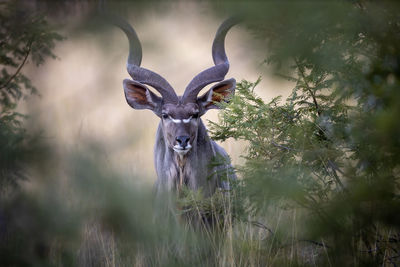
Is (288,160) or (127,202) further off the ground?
(288,160)

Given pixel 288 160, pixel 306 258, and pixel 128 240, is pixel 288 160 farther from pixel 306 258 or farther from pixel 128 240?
pixel 128 240

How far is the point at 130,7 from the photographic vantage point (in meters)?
1.99

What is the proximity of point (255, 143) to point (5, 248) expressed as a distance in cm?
268

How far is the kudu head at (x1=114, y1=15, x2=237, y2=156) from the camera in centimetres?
573

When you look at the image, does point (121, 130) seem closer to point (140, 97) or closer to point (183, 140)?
point (183, 140)

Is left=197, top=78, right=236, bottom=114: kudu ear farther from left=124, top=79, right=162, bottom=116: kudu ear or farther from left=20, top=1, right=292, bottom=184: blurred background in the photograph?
left=20, top=1, right=292, bottom=184: blurred background

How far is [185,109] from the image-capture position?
5.82m

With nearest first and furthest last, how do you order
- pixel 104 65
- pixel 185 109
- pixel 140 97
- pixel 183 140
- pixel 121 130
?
1. pixel 121 130
2. pixel 104 65
3. pixel 183 140
4. pixel 185 109
5. pixel 140 97

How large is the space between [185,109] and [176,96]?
28 cm

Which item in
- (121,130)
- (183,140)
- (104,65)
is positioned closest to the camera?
(121,130)

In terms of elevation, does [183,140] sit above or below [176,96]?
below

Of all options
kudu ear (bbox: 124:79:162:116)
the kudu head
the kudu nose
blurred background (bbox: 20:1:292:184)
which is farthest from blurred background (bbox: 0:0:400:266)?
kudu ear (bbox: 124:79:162:116)

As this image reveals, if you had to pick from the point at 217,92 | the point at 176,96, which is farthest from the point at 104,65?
the point at 217,92

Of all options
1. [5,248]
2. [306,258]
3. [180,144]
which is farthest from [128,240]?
[180,144]
